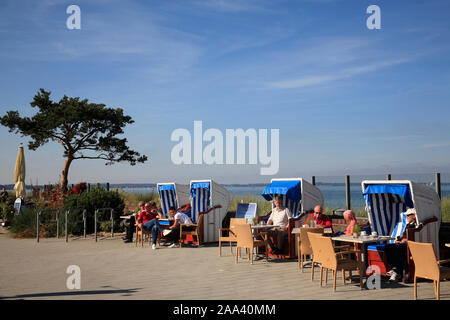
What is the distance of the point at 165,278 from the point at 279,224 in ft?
11.1

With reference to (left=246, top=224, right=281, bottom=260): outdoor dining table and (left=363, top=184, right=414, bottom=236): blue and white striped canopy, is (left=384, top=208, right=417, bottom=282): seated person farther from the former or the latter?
(left=246, top=224, right=281, bottom=260): outdoor dining table

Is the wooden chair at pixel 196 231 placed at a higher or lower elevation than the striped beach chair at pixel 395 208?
lower

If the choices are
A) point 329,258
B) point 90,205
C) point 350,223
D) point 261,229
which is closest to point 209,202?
point 261,229

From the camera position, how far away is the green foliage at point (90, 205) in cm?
1508

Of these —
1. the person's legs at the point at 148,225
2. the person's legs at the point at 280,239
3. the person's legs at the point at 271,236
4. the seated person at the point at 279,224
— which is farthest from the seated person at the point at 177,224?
the person's legs at the point at 280,239

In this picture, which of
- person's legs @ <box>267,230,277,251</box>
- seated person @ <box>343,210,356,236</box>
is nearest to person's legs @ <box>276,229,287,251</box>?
person's legs @ <box>267,230,277,251</box>

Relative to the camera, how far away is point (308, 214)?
10258mm

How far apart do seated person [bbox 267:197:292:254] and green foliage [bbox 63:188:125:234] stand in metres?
7.03

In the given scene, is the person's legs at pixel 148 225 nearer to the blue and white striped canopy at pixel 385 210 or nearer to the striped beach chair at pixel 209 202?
the striped beach chair at pixel 209 202

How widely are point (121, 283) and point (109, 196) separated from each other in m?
9.05

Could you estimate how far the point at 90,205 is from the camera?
50.6ft

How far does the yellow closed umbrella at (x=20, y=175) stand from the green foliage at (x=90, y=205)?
5.25m

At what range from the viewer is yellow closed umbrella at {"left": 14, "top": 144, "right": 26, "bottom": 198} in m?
19.7
